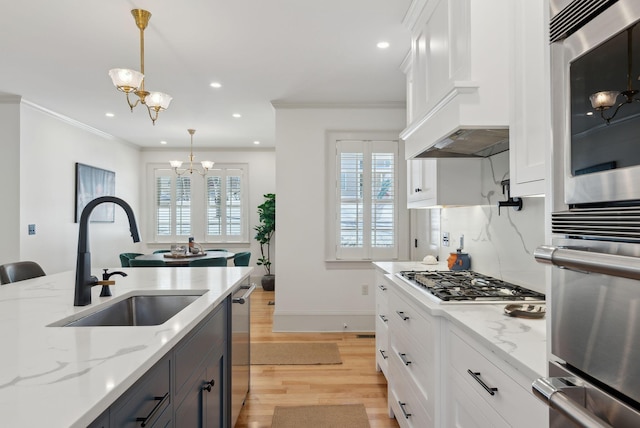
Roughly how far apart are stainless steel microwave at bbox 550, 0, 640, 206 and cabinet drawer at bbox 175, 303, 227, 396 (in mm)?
1267

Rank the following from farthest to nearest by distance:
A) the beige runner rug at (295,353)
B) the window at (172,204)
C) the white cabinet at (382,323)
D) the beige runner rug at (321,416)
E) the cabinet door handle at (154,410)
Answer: the window at (172,204) → the beige runner rug at (295,353) → the white cabinet at (382,323) → the beige runner rug at (321,416) → the cabinet door handle at (154,410)

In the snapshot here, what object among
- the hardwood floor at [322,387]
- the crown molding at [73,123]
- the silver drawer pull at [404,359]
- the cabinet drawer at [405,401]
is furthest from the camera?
the crown molding at [73,123]

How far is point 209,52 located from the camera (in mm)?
3219

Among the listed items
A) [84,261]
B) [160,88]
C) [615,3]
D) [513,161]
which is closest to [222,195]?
[160,88]

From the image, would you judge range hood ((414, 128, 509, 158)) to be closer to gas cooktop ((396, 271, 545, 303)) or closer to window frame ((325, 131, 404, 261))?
gas cooktop ((396, 271, 545, 303))

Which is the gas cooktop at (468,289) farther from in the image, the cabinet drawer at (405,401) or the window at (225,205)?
the window at (225,205)

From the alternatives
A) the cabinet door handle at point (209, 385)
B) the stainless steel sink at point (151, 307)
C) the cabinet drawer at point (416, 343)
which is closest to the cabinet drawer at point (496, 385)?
the cabinet drawer at point (416, 343)

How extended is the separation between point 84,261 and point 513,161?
1749 millimetres

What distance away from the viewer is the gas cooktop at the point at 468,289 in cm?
174

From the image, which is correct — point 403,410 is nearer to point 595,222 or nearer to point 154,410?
point 154,410

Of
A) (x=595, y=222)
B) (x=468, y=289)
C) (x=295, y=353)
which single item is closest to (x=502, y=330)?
(x=468, y=289)

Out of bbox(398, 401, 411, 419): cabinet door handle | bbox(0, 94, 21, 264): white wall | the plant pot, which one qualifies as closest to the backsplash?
bbox(398, 401, 411, 419): cabinet door handle

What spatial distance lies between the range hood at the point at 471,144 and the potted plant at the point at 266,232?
16.4 ft

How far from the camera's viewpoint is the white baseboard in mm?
4488
